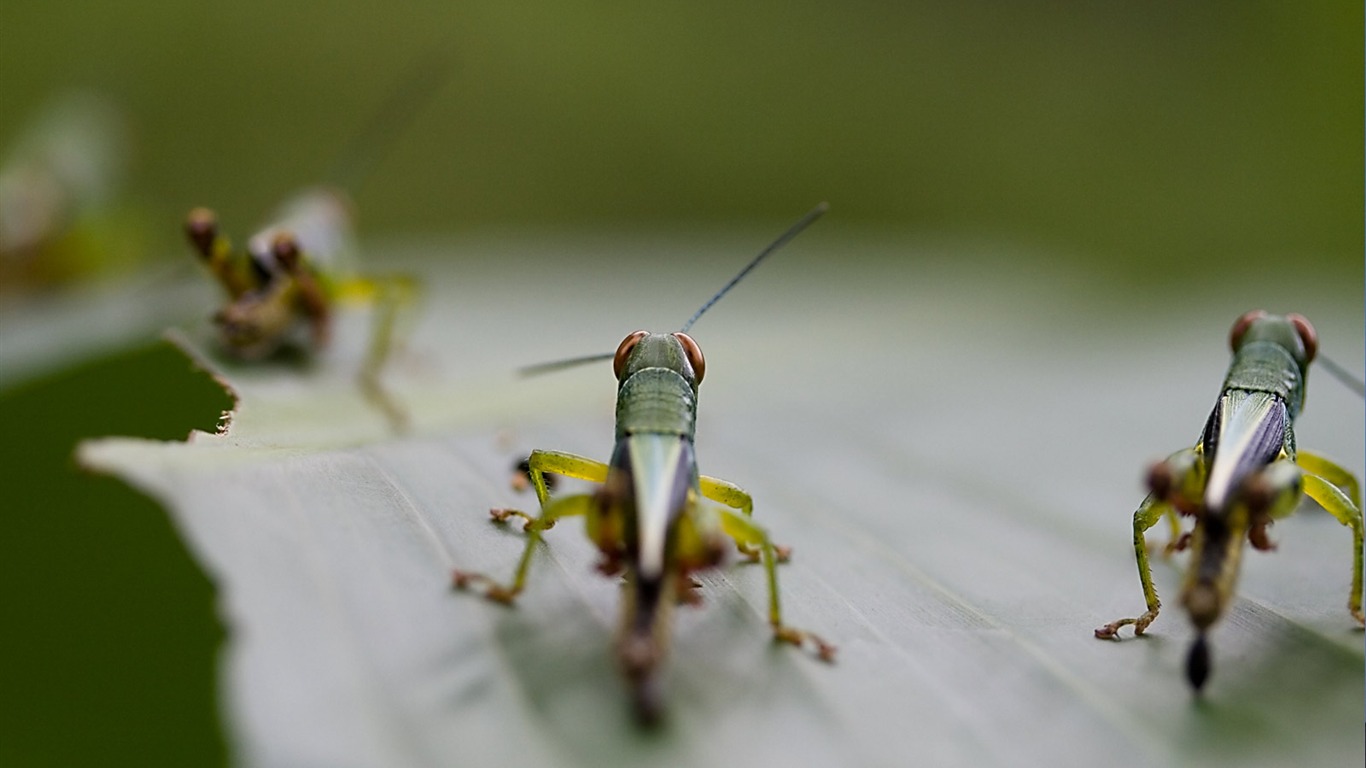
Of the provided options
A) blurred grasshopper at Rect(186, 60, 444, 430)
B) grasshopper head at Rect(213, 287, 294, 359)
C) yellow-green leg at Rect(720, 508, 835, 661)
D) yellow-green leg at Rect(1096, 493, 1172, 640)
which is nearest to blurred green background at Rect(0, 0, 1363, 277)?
blurred grasshopper at Rect(186, 60, 444, 430)

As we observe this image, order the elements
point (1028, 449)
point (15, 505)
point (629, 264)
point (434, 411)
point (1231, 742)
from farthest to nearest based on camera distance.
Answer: point (629, 264) → point (1028, 449) → point (434, 411) → point (15, 505) → point (1231, 742)

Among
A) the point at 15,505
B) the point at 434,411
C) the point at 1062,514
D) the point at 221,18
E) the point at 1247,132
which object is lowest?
the point at 15,505

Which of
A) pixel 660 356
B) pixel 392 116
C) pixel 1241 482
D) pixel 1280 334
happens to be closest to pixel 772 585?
pixel 660 356

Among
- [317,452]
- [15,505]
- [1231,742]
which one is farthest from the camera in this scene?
[15,505]

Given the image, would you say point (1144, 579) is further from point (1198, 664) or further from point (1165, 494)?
point (1198, 664)

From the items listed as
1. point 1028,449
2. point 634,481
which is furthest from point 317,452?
point 1028,449

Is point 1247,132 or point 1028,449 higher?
point 1247,132

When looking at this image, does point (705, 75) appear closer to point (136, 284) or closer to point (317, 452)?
point (136, 284)

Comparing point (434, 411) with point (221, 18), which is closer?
point (434, 411)
